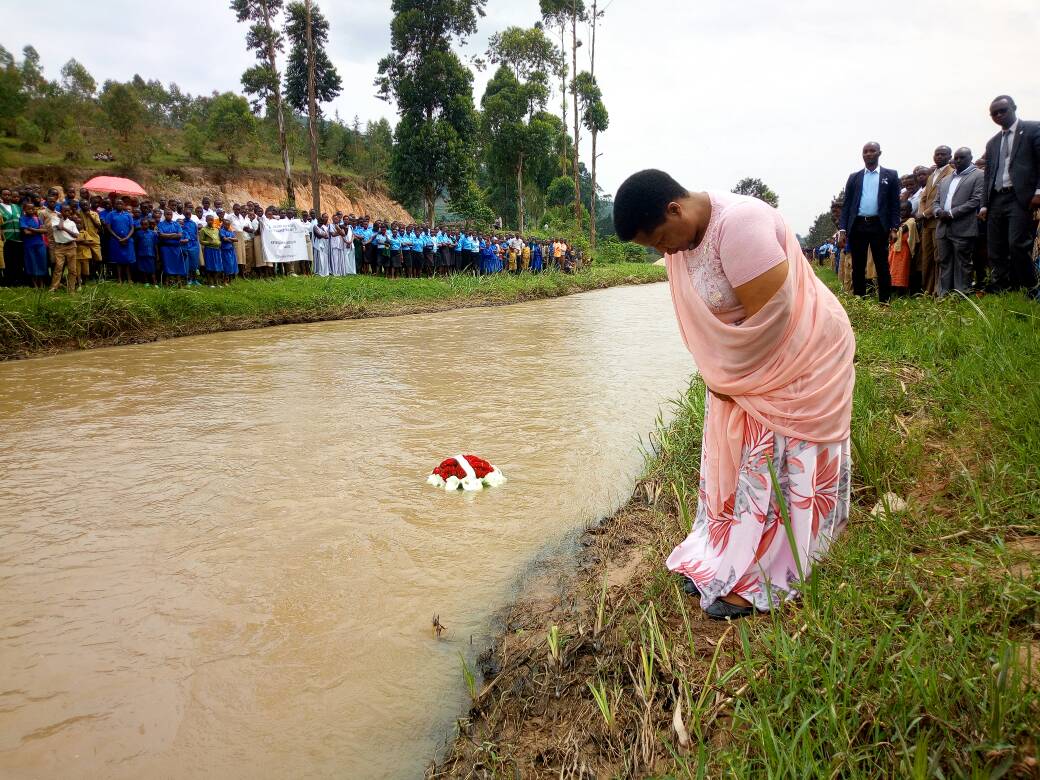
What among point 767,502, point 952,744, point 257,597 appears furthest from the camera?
point 257,597

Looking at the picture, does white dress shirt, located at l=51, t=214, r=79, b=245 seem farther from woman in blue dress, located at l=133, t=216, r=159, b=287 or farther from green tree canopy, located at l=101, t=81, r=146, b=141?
green tree canopy, located at l=101, t=81, r=146, b=141

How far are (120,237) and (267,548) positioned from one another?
9.66m

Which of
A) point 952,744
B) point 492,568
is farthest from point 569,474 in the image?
point 952,744

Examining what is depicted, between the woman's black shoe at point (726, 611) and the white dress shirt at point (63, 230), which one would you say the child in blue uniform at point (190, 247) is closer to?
the white dress shirt at point (63, 230)

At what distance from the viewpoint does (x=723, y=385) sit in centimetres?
220

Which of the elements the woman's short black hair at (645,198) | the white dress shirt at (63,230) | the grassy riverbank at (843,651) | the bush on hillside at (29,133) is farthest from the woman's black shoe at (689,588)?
the bush on hillside at (29,133)

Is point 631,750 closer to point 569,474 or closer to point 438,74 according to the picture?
point 569,474

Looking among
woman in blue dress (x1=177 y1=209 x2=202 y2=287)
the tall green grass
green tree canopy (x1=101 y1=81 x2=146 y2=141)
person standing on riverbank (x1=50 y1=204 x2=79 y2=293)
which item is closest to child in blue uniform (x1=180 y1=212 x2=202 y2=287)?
woman in blue dress (x1=177 y1=209 x2=202 y2=287)

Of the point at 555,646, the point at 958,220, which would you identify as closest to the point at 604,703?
the point at 555,646

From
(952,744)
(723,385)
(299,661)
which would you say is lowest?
(299,661)

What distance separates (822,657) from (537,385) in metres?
4.95

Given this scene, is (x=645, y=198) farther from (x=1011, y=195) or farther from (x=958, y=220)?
(x=958, y=220)

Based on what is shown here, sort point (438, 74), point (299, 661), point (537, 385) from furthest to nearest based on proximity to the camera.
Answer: point (438, 74) < point (537, 385) < point (299, 661)

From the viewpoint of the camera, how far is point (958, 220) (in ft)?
20.0
